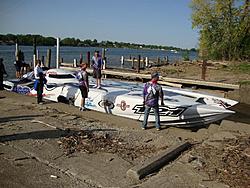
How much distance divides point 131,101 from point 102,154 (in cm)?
456

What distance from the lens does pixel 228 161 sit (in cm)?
546

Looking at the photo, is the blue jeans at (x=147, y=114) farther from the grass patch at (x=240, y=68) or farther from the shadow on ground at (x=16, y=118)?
the grass patch at (x=240, y=68)

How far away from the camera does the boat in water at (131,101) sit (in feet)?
31.4

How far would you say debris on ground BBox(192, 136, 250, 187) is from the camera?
4.85m

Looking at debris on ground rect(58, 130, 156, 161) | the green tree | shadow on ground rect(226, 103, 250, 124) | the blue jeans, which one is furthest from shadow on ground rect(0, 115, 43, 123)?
the green tree

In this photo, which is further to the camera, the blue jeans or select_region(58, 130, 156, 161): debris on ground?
the blue jeans

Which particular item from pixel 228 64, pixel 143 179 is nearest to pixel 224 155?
pixel 143 179

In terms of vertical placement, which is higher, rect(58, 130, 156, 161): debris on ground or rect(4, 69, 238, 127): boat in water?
rect(4, 69, 238, 127): boat in water

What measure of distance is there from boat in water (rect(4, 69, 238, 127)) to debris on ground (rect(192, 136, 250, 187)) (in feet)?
9.75

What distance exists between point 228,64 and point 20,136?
20566 mm

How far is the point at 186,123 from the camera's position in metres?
9.77

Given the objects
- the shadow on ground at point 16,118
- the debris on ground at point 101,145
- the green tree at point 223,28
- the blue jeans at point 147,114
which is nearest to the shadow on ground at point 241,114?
the blue jeans at point 147,114

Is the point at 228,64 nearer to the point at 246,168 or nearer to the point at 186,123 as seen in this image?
the point at 186,123

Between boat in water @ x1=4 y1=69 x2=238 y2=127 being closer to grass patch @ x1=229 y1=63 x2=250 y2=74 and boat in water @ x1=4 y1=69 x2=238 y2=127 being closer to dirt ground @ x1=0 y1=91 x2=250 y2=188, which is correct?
dirt ground @ x1=0 y1=91 x2=250 y2=188
